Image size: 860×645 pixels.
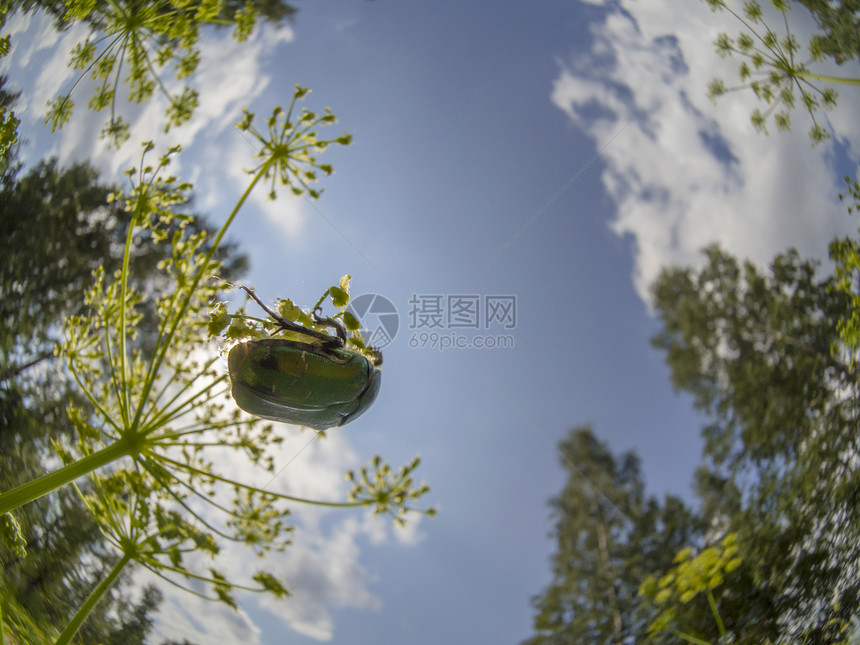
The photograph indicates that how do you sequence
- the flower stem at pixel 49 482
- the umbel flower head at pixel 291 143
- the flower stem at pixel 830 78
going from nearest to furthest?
the flower stem at pixel 49 482 < the umbel flower head at pixel 291 143 < the flower stem at pixel 830 78

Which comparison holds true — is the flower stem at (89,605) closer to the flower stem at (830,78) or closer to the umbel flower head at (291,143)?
the umbel flower head at (291,143)

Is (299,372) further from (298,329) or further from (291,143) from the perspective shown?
(291,143)

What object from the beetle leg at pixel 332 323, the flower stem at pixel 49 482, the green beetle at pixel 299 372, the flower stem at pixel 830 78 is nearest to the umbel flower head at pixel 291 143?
the green beetle at pixel 299 372

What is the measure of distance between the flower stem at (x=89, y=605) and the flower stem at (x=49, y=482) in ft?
1.70

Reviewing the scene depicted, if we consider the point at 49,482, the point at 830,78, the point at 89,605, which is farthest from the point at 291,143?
the point at 830,78

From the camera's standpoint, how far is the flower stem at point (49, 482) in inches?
42.3

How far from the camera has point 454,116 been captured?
206 centimetres

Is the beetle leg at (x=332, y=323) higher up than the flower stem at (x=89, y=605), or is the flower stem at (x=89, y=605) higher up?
the beetle leg at (x=332, y=323)

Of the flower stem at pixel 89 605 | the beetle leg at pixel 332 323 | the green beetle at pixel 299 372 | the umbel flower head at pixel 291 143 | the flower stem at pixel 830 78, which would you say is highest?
the flower stem at pixel 830 78

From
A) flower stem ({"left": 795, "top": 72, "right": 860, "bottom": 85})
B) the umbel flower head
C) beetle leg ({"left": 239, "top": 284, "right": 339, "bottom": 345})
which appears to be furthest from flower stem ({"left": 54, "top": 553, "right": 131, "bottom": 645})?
flower stem ({"left": 795, "top": 72, "right": 860, "bottom": 85})

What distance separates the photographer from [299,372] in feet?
4.27

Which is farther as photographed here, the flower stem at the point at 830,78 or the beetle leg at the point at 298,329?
the flower stem at the point at 830,78

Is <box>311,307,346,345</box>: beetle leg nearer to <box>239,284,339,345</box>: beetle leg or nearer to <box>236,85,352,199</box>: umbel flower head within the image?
<box>239,284,339,345</box>: beetle leg

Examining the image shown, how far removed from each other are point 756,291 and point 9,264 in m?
2.89
